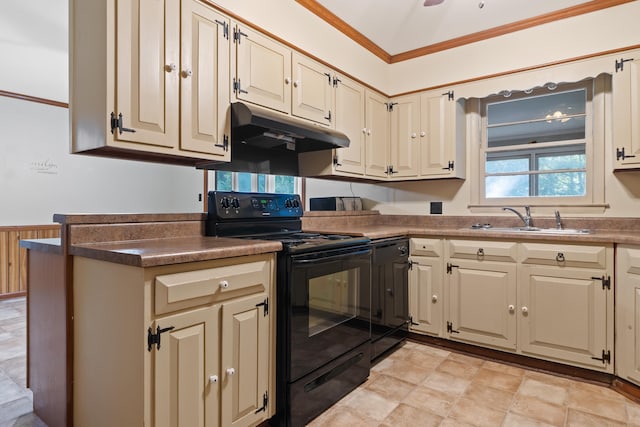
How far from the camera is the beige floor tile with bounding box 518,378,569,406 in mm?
2000

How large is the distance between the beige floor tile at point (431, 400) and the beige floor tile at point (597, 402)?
2.10 ft

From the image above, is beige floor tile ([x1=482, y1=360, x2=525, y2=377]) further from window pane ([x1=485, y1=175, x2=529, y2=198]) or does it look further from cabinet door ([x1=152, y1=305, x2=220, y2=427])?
cabinet door ([x1=152, y1=305, x2=220, y2=427])

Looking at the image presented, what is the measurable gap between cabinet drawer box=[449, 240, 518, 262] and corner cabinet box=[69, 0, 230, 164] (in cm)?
176

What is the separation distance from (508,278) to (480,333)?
0.45 m

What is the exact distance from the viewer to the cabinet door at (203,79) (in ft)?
5.82

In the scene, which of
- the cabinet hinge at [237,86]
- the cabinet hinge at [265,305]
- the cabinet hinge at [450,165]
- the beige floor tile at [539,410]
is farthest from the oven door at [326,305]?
the cabinet hinge at [450,165]

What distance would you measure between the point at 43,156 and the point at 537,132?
5462mm

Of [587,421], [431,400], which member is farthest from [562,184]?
[431,400]

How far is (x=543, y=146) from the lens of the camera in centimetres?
288

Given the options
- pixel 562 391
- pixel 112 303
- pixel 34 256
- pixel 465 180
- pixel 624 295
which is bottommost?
pixel 562 391

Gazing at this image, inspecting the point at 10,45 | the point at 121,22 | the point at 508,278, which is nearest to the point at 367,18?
the point at 121,22

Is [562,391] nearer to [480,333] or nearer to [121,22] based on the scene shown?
[480,333]

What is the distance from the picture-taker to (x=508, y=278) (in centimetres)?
244

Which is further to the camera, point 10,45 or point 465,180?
point 10,45
